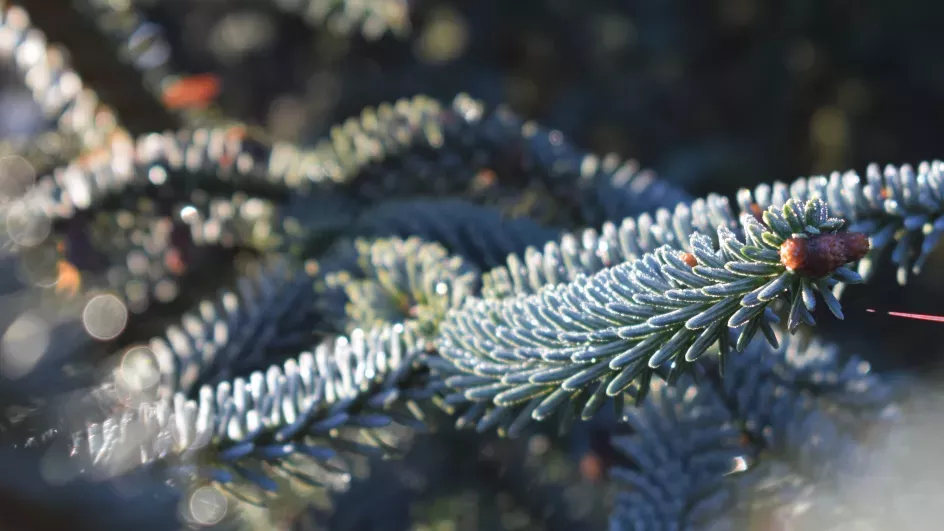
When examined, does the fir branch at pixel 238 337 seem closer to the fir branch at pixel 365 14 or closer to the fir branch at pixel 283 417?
the fir branch at pixel 283 417

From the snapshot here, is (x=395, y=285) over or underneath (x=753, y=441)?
over

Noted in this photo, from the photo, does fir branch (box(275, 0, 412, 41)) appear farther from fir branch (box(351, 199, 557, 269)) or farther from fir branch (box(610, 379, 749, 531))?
fir branch (box(610, 379, 749, 531))

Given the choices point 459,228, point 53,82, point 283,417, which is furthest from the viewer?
point 53,82

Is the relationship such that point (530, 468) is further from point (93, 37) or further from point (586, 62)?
point (586, 62)

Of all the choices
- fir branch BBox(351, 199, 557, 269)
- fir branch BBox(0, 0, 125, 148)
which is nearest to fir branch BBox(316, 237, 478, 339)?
fir branch BBox(351, 199, 557, 269)

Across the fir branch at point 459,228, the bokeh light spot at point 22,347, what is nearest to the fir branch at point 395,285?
the fir branch at point 459,228

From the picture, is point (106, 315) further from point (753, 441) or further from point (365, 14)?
point (753, 441)

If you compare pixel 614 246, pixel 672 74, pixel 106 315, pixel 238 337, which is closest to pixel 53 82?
pixel 106 315
